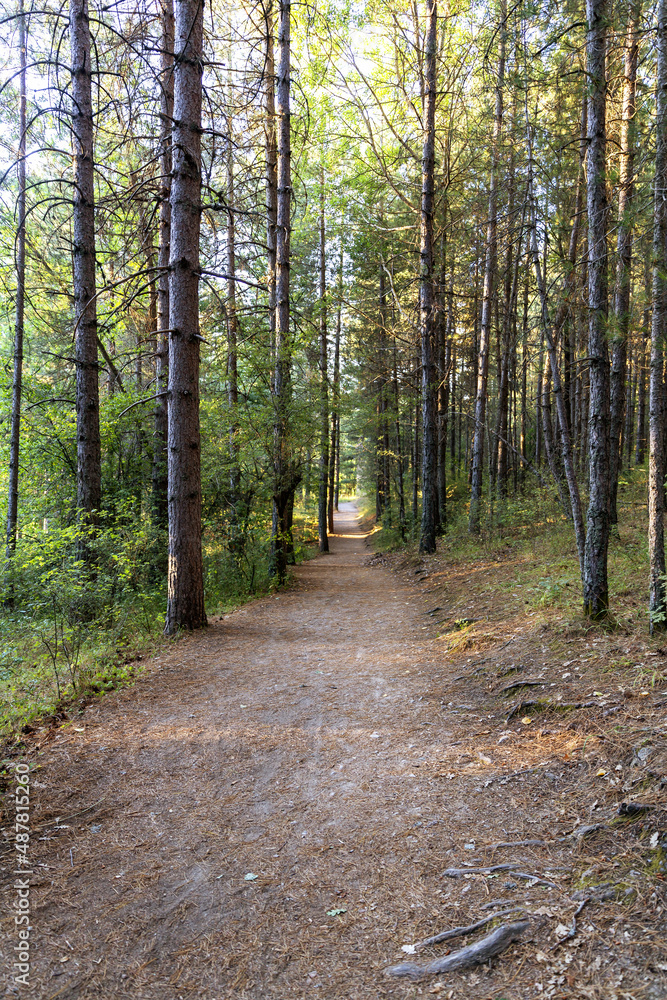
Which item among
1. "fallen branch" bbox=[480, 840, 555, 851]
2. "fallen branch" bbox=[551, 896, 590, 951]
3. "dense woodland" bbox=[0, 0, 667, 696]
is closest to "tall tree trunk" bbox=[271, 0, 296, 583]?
"dense woodland" bbox=[0, 0, 667, 696]

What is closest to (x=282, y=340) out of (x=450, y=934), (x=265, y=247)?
(x=265, y=247)

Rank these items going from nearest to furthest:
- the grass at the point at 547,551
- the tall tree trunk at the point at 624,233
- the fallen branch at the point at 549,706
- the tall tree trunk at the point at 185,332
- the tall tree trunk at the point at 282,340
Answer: the fallen branch at the point at 549,706 < the tall tree trunk at the point at 624,233 < the grass at the point at 547,551 < the tall tree trunk at the point at 185,332 < the tall tree trunk at the point at 282,340

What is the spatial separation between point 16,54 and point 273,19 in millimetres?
6088

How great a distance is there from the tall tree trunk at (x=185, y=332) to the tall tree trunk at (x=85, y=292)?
198 cm

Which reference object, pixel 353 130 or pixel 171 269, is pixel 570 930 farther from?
pixel 353 130

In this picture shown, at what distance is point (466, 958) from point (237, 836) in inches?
58.8

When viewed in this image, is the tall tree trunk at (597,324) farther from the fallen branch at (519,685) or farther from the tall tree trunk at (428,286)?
the tall tree trunk at (428,286)

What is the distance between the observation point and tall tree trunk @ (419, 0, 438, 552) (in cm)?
1162

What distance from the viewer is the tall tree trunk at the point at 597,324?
4.84m

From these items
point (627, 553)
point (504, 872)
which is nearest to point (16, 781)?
point (504, 872)

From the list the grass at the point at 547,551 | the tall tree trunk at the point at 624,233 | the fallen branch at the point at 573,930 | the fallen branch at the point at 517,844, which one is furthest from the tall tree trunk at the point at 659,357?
the fallen branch at the point at 573,930

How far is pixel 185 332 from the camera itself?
711 cm

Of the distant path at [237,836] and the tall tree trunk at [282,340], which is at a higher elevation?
the tall tree trunk at [282,340]

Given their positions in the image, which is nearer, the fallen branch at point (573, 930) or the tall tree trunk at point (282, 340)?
the fallen branch at point (573, 930)
